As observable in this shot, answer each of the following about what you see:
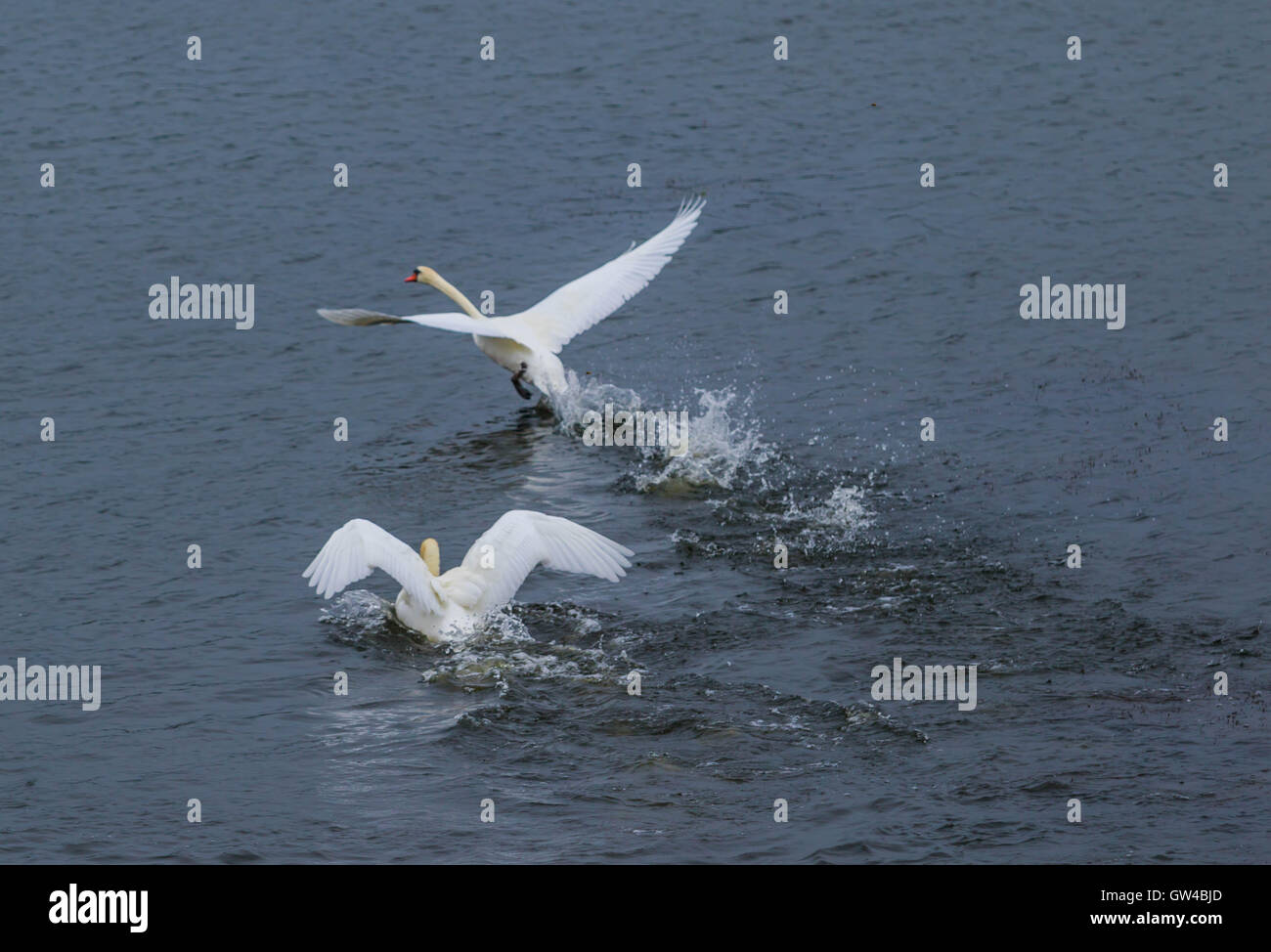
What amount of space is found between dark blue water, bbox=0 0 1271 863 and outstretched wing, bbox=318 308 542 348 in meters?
1.07

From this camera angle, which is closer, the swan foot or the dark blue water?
the dark blue water

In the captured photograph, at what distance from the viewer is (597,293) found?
21922 millimetres

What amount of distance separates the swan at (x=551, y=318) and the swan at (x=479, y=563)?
207 inches

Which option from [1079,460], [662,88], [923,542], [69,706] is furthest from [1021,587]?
[662,88]

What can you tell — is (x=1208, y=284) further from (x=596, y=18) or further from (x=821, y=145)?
(x=596, y=18)

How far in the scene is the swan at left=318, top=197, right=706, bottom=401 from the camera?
827 inches

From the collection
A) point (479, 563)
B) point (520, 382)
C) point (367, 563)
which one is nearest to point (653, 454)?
point (520, 382)

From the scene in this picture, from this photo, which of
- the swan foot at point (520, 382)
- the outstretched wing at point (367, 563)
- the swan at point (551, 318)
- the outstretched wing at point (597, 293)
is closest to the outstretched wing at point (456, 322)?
the swan at point (551, 318)

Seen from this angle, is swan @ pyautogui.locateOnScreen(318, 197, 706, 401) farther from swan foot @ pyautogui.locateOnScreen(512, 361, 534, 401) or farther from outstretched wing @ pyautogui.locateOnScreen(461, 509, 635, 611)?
outstretched wing @ pyautogui.locateOnScreen(461, 509, 635, 611)

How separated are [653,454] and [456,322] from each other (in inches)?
108

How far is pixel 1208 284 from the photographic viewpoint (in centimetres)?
2361

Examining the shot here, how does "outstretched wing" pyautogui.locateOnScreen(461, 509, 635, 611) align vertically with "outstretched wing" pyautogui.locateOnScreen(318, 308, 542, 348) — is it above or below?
below

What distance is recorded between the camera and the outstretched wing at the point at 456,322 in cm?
1945

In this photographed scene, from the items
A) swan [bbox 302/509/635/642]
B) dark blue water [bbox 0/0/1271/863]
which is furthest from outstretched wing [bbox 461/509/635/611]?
dark blue water [bbox 0/0/1271/863]
